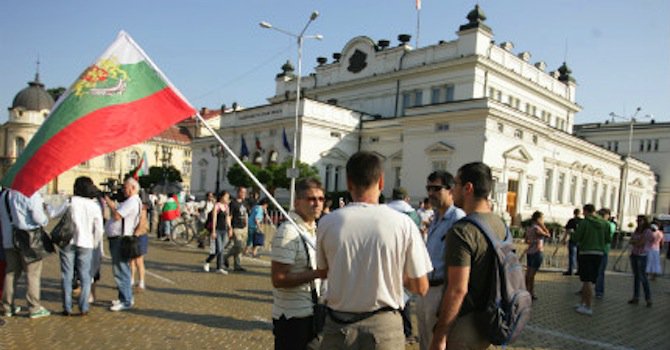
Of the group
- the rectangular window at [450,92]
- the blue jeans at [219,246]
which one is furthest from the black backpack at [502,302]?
the rectangular window at [450,92]

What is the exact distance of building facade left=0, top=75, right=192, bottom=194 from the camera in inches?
3051

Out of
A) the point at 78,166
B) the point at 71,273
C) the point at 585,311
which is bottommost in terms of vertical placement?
the point at 78,166

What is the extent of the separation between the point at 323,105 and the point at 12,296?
113 feet

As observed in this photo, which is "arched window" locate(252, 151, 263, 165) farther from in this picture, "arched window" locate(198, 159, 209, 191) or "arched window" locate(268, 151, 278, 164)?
"arched window" locate(198, 159, 209, 191)

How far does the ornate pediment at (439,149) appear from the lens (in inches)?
1324

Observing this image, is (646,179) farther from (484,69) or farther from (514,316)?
(514,316)

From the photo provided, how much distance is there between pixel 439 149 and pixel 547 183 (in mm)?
11020

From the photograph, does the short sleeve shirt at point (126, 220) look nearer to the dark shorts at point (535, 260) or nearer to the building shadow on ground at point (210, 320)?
the building shadow on ground at point (210, 320)

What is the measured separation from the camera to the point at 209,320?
721cm

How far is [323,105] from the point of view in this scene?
4019 centimetres

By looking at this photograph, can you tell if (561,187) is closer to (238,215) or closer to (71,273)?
(238,215)

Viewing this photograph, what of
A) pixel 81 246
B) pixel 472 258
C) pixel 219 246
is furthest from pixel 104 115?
pixel 219 246

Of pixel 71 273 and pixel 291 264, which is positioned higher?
pixel 291 264

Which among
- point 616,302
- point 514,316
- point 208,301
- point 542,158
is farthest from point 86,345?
point 542,158
